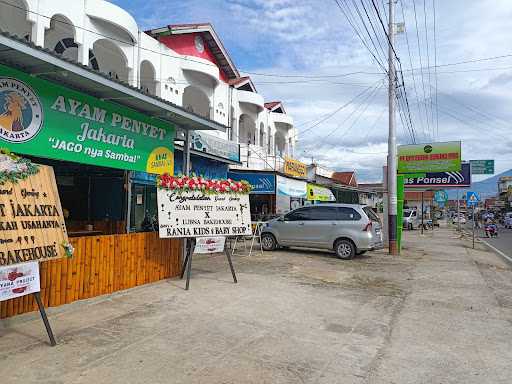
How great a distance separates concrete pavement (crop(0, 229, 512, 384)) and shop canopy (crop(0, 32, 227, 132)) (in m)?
3.28

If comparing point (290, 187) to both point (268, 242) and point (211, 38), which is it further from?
point (211, 38)

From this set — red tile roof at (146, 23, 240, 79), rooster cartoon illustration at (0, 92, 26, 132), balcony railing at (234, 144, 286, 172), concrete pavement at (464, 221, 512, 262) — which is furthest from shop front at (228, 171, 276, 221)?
rooster cartoon illustration at (0, 92, 26, 132)

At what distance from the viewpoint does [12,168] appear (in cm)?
475

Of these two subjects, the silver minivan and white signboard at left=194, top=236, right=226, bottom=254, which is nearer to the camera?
white signboard at left=194, top=236, right=226, bottom=254

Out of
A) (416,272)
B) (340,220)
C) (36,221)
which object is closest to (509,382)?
(36,221)

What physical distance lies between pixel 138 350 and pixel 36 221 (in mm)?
1836

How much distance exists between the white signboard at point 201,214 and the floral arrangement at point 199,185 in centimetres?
7

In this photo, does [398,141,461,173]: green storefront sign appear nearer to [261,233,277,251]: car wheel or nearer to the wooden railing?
[261,233,277,251]: car wheel

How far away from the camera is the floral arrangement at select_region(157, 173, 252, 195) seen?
26.1 ft

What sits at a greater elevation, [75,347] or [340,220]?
[340,220]

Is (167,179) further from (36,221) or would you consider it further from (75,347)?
(75,347)

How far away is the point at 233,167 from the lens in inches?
838

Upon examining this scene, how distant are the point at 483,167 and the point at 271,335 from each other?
37.5m

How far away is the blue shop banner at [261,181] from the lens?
20641 mm
